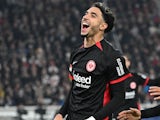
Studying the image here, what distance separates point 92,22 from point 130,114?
2.96 feet

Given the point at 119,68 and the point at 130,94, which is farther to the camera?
the point at 130,94

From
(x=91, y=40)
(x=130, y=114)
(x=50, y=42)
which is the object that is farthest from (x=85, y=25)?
(x=50, y=42)

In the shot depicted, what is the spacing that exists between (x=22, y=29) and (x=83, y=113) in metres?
14.5

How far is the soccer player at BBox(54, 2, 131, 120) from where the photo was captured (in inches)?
209

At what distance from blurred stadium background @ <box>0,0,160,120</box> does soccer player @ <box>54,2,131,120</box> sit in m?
8.56

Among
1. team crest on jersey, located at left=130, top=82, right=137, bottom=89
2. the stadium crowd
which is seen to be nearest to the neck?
team crest on jersey, located at left=130, top=82, right=137, bottom=89

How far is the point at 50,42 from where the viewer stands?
63.6ft

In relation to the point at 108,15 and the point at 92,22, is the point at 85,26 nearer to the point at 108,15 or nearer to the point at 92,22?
the point at 92,22

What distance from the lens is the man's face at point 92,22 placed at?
17.8 ft

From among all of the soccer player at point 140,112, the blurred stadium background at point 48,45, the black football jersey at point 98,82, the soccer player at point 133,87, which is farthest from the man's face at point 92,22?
the blurred stadium background at point 48,45

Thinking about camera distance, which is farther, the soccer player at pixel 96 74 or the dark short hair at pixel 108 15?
the dark short hair at pixel 108 15

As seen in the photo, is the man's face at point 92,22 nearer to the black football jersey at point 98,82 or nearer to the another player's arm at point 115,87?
the black football jersey at point 98,82

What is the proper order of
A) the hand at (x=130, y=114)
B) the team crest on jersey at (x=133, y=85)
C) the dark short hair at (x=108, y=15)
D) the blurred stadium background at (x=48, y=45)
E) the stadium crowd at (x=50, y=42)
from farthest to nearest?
1. the stadium crowd at (x=50, y=42)
2. the blurred stadium background at (x=48, y=45)
3. the team crest on jersey at (x=133, y=85)
4. the dark short hair at (x=108, y=15)
5. the hand at (x=130, y=114)

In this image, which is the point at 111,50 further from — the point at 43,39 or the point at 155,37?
the point at 155,37
